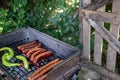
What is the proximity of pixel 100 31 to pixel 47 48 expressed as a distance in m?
0.98

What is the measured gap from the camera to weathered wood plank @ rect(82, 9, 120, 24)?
9.72 feet

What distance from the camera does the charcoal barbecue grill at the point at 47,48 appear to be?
2574 millimetres

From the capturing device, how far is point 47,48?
3510 millimetres

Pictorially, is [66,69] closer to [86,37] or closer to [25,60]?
[25,60]

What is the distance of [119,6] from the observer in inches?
116

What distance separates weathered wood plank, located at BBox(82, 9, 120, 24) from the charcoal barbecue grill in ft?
2.32

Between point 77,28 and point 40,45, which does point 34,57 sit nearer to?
point 40,45

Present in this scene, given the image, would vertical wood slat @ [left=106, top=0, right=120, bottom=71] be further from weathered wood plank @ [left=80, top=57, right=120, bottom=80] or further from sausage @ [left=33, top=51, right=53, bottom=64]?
sausage @ [left=33, top=51, right=53, bottom=64]

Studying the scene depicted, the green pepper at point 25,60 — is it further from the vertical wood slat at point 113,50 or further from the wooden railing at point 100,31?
the vertical wood slat at point 113,50

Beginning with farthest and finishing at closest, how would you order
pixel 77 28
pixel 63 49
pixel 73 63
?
pixel 77 28
pixel 63 49
pixel 73 63

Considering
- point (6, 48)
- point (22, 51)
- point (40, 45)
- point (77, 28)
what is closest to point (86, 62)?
point (77, 28)

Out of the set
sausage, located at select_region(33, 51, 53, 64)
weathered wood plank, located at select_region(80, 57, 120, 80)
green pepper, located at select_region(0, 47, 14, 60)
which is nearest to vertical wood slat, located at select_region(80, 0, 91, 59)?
weathered wood plank, located at select_region(80, 57, 120, 80)

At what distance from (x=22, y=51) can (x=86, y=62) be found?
124 centimetres

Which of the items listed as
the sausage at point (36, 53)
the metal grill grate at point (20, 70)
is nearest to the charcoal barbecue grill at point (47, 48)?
the metal grill grate at point (20, 70)
